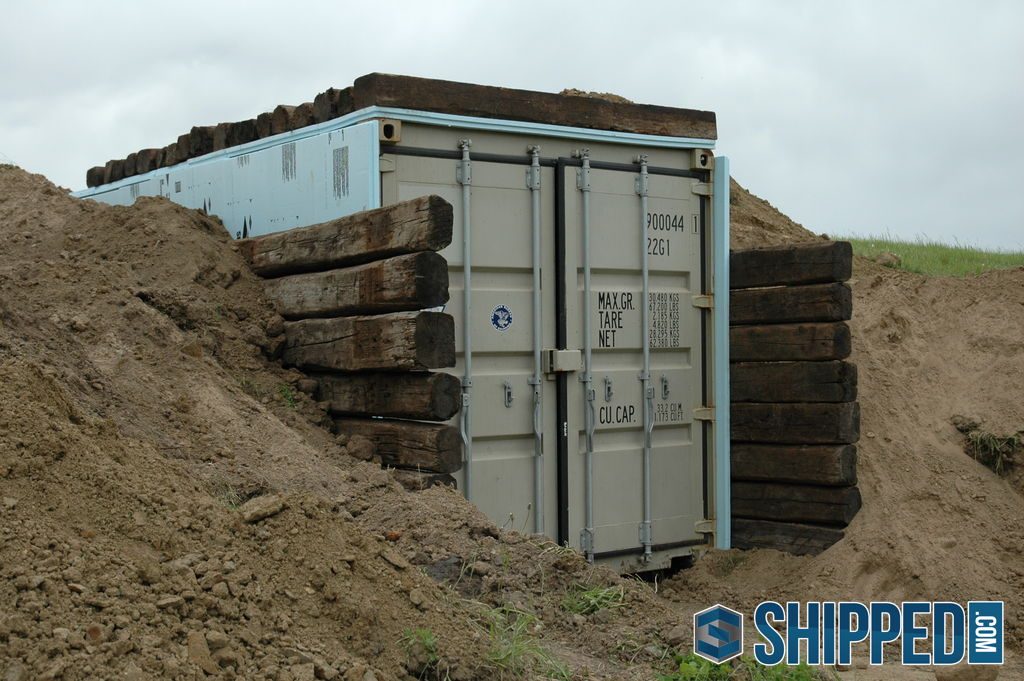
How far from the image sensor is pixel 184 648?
3.94 metres

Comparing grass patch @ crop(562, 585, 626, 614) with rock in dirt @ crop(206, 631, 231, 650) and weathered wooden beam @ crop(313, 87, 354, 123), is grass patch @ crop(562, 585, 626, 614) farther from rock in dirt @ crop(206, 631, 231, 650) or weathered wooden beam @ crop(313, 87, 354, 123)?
weathered wooden beam @ crop(313, 87, 354, 123)

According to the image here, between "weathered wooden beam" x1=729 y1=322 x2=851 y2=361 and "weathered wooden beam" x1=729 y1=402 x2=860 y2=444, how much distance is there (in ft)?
1.18

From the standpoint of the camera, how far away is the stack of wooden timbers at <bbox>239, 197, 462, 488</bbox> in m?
6.59

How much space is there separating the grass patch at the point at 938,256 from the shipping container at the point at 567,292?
6137 millimetres

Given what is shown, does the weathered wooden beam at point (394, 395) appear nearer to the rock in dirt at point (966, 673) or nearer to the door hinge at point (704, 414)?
the door hinge at point (704, 414)

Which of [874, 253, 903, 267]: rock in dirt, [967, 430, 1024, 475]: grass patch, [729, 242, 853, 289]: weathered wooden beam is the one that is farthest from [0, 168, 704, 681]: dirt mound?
[874, 253, 903, 267]: rock in dirt

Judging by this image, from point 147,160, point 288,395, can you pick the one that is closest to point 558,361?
point 288,395

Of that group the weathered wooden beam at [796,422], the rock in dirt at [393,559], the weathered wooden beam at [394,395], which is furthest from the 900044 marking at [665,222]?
the rock in dirt at [393,559]

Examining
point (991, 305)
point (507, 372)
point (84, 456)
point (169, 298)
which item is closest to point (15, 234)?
point (169, 298)

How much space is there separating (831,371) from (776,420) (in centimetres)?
57

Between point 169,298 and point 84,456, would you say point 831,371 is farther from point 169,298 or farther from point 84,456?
point 84,456

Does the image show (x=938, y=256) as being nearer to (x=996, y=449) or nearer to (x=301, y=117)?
(x=996, y=449)

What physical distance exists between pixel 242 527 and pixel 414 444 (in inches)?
84.2

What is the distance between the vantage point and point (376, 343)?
681 centimetres
